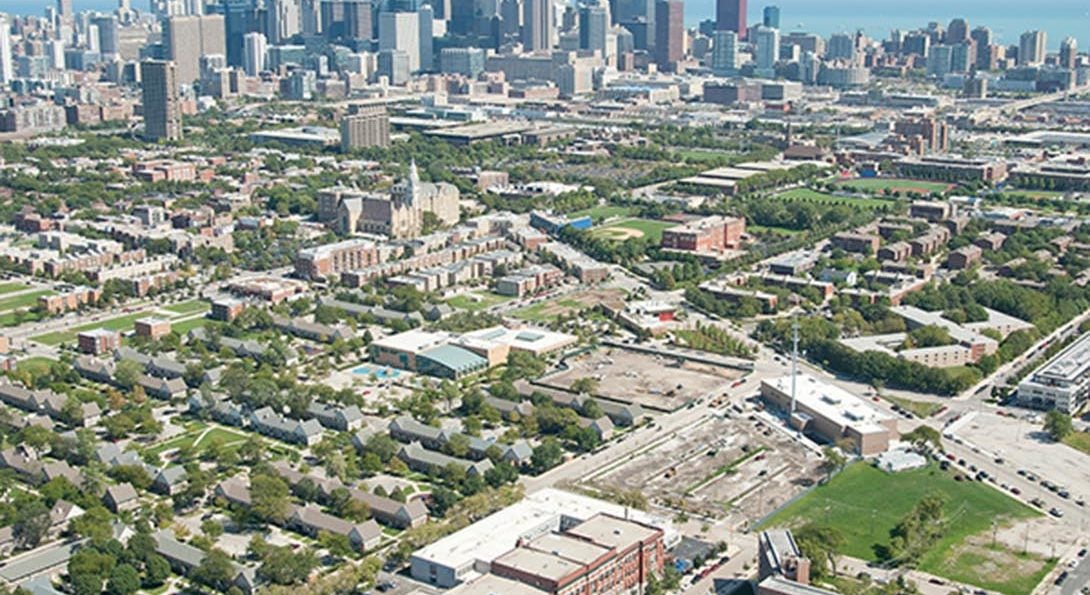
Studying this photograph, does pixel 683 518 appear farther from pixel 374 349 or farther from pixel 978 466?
pixel 374 349

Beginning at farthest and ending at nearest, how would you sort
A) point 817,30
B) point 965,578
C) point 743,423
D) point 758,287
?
1. point 817,30
2. point 758,287
3. point 743,423
4. point 965,578

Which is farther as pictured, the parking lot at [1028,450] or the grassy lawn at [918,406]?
the grassy lawn at [918,406]

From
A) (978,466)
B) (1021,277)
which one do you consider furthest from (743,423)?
(1021,277)

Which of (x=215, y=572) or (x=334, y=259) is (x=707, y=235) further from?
(x=215, y=572)

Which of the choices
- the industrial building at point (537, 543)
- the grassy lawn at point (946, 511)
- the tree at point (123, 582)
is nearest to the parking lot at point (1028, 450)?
the grassy lawn at point (946, 511)

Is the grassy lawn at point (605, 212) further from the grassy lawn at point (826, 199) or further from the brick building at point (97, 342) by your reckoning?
the brick building at point (97, 342)

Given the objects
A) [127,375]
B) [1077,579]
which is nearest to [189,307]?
[127,375]
